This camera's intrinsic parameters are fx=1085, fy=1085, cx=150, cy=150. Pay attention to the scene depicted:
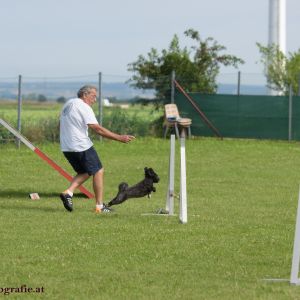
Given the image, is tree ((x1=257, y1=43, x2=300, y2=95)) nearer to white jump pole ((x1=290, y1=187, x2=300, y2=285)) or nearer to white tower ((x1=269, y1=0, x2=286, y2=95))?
white tower ((x1=269, y1=0, x2=286, y2=95))

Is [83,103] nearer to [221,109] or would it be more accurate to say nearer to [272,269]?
[272,269]

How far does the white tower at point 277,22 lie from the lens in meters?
41.9

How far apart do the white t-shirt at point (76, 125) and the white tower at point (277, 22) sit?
28.4 meters

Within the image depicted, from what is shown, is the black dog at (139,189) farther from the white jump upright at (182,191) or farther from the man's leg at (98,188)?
the white jump upright at (182,191)

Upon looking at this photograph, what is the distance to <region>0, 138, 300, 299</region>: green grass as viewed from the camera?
8.69 m

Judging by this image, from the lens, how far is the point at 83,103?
1388 cm

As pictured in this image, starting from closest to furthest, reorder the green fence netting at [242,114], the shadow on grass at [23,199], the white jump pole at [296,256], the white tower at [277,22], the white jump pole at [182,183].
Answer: the white jump pole at [296,256]
the white jump pole at [182,183]
the shadow on grass at [23,199]
the green fence netting at [242,114]
the white tower at [277,22]

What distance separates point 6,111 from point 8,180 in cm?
1493

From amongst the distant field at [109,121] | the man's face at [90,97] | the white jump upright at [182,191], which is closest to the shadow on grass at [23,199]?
the man's face at [90,97]

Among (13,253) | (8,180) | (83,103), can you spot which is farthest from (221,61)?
(13,253)

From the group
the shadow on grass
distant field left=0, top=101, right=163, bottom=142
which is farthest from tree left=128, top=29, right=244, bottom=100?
the shadow on grass

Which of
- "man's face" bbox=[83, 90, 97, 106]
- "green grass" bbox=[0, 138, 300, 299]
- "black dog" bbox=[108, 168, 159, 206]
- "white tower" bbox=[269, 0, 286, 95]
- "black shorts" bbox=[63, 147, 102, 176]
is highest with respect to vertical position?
"white tower" bbox=[269, 0, 286, 95]

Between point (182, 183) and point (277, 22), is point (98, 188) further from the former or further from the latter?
point (277, 22)

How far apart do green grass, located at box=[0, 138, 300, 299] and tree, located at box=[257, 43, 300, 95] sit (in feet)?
54.8
